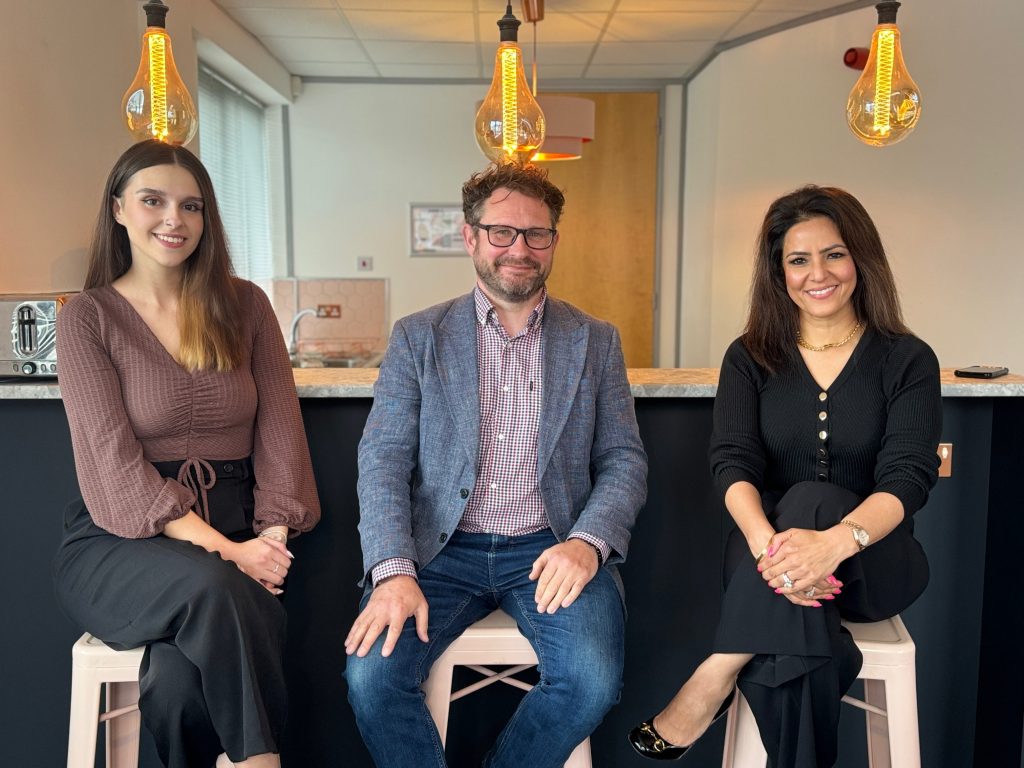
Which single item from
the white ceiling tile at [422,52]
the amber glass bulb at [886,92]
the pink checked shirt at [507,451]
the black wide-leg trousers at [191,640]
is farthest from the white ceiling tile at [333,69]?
the black wide-leg trousers at [191,640]

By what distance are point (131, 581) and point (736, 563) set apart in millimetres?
1079

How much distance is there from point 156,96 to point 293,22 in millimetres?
2629

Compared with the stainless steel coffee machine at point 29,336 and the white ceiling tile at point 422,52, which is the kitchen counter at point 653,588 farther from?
the white ceiling tile at point 422,52

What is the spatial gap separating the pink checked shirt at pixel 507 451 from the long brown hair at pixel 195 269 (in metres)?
0.50

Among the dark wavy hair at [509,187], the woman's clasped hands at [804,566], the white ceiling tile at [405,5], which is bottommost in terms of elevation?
Answer: the woman's clasped hands at [804,566]

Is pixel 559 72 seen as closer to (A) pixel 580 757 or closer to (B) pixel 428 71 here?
(B) pixel 428 71

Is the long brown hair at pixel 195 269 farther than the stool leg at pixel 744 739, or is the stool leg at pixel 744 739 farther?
the long brown hair at pixel 195 269

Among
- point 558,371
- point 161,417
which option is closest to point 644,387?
point 558,371

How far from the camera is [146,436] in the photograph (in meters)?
1.78

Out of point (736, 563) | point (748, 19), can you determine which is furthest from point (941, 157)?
point (736, 563)

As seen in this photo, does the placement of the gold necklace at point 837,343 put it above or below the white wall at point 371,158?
below

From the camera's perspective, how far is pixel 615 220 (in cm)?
629

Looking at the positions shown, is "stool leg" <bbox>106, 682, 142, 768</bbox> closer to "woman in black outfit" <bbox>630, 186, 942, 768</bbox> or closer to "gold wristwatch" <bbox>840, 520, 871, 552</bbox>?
"woman in black outfit" <bbox>630, 186, 942, 768</bbox>

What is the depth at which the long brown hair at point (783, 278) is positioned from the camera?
186cm
